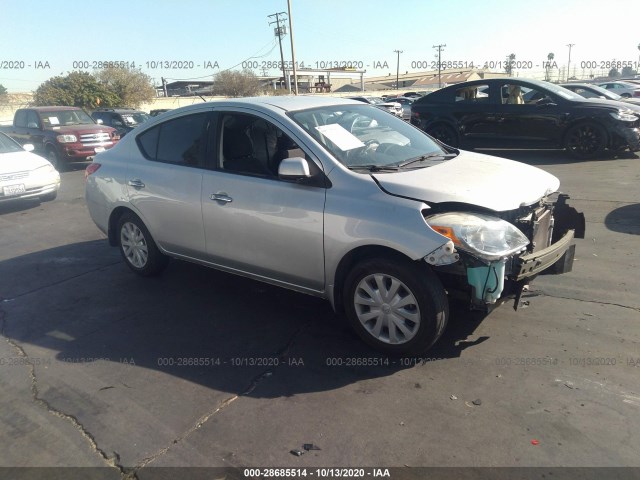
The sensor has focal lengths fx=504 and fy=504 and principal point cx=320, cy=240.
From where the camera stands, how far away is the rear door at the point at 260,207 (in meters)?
3.74

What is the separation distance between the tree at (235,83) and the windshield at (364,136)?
162 feet

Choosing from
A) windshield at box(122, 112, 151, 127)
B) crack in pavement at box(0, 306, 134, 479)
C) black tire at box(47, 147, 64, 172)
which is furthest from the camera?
windshield at box(122, 112, 151, 127)

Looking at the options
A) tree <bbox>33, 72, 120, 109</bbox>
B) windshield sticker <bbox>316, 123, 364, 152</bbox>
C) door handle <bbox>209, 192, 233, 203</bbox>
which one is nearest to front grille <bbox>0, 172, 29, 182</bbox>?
door handle <bbox>209, 192, 233, 203</bbox>

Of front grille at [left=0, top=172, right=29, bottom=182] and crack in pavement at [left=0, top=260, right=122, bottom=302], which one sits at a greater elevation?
front grille at [left=0, top=172, right=29, bottom=182]

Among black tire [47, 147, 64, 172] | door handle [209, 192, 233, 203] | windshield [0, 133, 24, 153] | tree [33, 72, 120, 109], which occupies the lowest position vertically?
black tire [47, 147, 64, 172]

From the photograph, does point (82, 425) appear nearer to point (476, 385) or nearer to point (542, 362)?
point (476, 385)

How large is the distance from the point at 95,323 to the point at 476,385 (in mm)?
3145

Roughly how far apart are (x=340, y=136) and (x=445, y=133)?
28.4ft

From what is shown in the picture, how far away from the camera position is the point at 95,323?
4340mm

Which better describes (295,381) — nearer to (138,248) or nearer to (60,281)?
(138,248)

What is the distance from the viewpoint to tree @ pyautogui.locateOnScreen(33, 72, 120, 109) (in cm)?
3566

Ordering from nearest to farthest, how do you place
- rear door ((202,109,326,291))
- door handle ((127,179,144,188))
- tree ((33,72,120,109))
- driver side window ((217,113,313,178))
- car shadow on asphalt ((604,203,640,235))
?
rear door ((202,109,326,291)), driver side window ((217,113,313,178)), door handle ((127,179,144,188)), car shadow on asphalt ((604,203,640,235)), tree ((33,72,120,109))

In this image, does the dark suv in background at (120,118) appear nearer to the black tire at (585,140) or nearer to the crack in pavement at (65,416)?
the black tire at (585,140)

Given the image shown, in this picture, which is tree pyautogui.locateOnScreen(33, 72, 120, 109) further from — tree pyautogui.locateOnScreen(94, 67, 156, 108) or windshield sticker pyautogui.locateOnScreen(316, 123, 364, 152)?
windshield sticker pyautogui.locateOnScreen(316, 123, 364, 152)
